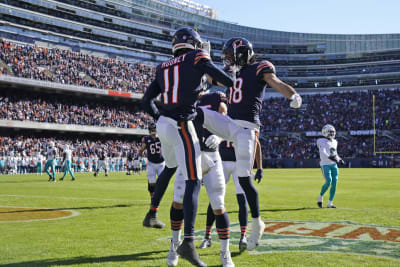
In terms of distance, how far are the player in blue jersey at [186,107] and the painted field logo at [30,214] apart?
461cm

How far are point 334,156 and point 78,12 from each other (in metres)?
50.6

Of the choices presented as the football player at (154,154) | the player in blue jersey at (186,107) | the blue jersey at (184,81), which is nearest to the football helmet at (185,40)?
the player in blue jersey at (186,107)

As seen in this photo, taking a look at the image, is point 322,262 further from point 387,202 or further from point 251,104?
point 387,202

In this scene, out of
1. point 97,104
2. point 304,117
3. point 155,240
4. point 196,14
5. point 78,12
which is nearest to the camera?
point 155,240

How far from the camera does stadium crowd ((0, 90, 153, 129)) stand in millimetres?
39625

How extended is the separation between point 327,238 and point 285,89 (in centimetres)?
242

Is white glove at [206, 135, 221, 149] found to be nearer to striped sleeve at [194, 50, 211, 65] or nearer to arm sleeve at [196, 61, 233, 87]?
arm sleeve at [196, 61, 233, 87]

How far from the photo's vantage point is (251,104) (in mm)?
5586

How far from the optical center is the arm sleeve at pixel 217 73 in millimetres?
4500

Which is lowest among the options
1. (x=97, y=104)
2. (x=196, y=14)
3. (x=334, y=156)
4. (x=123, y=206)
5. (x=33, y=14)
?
(x=123, y=206)

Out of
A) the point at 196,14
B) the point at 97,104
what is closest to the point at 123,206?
the point at 97,104

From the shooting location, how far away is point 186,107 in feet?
15.6

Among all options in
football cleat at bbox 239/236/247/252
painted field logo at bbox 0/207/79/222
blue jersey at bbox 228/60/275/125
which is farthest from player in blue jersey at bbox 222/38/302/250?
painted field logo at bbox 0/207/79/222


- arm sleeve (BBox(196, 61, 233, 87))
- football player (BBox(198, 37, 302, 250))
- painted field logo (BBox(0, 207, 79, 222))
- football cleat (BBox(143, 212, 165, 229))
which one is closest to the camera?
arm sleeve (BBox(196, 61, 233, 87))
